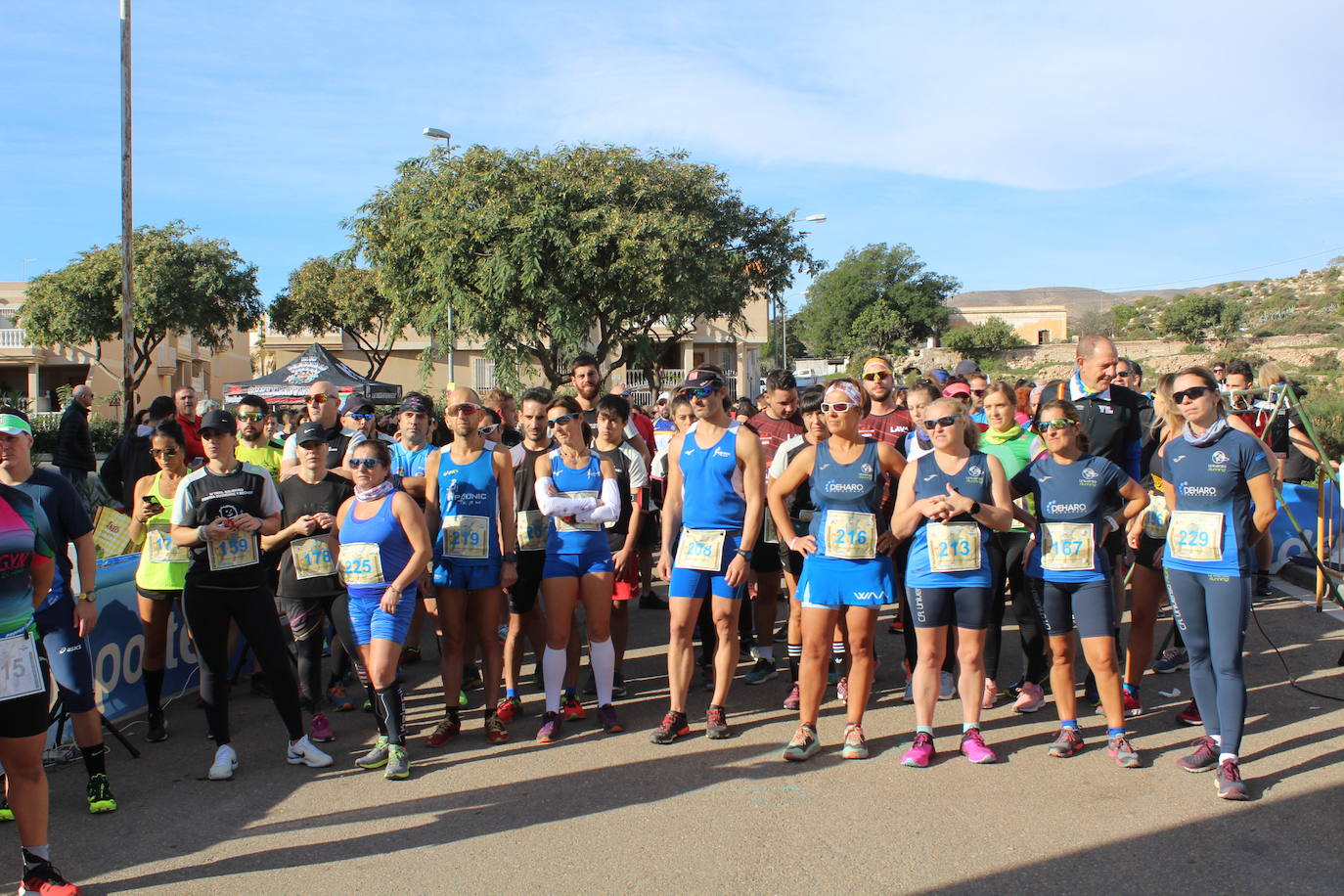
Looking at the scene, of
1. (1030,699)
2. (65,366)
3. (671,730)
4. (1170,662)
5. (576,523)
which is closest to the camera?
(671,730)

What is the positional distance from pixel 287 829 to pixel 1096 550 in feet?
13.1

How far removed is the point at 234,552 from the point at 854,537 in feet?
10.2

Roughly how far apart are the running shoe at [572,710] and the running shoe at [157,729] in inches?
88.2

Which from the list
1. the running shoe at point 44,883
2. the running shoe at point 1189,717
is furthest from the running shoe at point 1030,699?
the running shoe at point 44,883

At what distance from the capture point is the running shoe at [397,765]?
4906 mm

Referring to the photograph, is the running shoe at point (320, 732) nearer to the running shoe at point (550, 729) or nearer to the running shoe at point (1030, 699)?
the running shoe at point (550, 729)

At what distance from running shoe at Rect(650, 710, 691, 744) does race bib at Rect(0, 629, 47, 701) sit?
A: 9.42 ft

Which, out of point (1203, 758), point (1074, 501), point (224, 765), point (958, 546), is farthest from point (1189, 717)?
point (224, 765)

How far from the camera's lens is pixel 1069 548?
4969 mm

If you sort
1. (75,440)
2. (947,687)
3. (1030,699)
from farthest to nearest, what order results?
(75,440) < (947,687) < (1030,699)

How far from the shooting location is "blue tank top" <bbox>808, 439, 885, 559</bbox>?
Result: 5051 mm

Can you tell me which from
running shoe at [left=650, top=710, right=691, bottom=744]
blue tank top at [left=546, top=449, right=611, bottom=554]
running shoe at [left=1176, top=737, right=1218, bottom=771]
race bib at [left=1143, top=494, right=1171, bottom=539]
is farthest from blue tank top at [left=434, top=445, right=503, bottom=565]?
race bib at [left=1143, top=494, right=1171, bottom=539]

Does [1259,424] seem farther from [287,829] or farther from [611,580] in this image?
[287,829]

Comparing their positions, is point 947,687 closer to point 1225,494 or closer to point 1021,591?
point 1021,591
